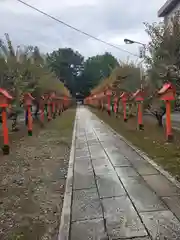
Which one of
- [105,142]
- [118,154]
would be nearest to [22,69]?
[105,142]

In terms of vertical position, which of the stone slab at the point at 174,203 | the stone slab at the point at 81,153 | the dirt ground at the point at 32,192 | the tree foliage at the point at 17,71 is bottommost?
the dirt ground at the point at 32,192

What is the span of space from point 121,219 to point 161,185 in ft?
4.95

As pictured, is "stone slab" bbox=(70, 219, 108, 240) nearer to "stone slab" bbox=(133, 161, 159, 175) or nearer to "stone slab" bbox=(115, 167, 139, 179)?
"stone slab" bbox=(115, 167, 139, 179)

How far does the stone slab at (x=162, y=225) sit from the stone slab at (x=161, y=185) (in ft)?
2.51

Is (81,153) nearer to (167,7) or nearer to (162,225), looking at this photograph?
(162,225)

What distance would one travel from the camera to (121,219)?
3707 mm

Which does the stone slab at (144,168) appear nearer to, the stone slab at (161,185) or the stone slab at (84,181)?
the stone slab at (161,185)

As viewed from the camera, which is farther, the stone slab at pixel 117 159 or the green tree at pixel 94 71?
the green tree at pixel 94 71

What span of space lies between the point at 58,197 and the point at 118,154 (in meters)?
3.49

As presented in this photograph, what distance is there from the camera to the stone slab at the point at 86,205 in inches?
153

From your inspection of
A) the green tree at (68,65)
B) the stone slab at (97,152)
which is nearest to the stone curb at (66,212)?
the stone slab at (97,152)

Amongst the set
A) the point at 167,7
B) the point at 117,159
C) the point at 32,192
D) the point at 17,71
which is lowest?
the point at 32,192

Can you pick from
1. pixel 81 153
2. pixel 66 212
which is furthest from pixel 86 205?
→ pixel 81 153

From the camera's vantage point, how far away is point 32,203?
4586 mm
